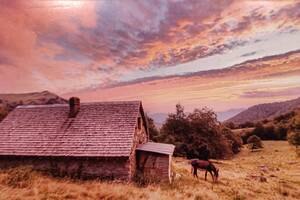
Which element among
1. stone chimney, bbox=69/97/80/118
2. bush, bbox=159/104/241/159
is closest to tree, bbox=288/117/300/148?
bush, bbox=159/104/241/159

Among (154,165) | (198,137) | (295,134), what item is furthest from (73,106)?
(295,134)

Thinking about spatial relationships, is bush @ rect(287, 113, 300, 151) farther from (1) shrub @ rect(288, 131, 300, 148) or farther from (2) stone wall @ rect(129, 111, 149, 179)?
(2) stone wall @ rect(129, 111, 149, 179)

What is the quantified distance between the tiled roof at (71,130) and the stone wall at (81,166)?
418mm

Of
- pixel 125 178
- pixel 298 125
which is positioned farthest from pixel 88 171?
pixel 298 125

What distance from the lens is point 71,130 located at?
1844cm

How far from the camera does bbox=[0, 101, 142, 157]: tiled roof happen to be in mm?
16719

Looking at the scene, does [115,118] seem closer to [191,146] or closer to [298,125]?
[191,146]

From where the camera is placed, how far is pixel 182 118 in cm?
4394

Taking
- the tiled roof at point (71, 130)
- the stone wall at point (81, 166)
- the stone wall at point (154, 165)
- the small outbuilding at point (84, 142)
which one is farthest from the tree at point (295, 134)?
the stone wall at point (81, 166)

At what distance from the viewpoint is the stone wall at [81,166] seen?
16.0 m

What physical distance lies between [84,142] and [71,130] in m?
1.80

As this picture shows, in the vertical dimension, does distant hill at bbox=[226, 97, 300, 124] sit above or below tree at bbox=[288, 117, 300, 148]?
above

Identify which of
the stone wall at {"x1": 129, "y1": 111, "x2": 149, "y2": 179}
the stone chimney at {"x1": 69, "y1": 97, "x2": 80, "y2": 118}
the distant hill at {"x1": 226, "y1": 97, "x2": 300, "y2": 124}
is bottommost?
the stone wall at {"x1": 129, "y1": 111, "x2": 149, "y2": 179}

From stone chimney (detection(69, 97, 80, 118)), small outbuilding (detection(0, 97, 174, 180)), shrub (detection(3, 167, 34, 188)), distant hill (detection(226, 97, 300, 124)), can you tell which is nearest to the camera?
shrub (detection(3, 167, 34, 188))
